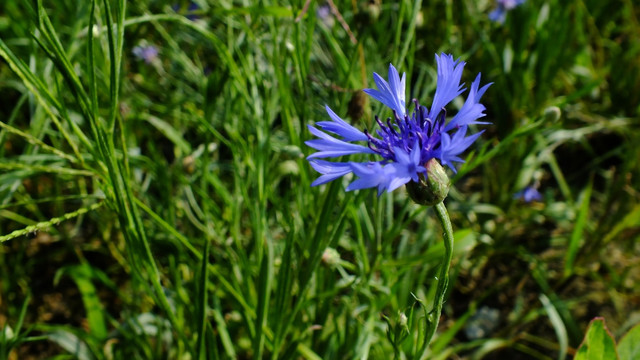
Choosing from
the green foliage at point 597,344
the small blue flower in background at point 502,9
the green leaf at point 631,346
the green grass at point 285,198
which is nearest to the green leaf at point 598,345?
the green foliage at point 597,344

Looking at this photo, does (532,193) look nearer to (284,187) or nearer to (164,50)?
(284,187)

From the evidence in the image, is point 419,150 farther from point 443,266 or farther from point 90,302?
point 90,302

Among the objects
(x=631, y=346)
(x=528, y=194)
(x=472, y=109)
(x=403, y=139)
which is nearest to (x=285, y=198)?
(x=403, y=139)

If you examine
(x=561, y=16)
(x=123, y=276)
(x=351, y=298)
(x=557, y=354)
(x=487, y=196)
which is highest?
(x=561, y=16)

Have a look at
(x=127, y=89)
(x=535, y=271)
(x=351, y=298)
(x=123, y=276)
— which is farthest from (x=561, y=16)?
(x=123, y=276)

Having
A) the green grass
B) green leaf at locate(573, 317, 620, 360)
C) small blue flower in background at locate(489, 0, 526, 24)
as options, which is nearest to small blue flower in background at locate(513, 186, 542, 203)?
the green grass
